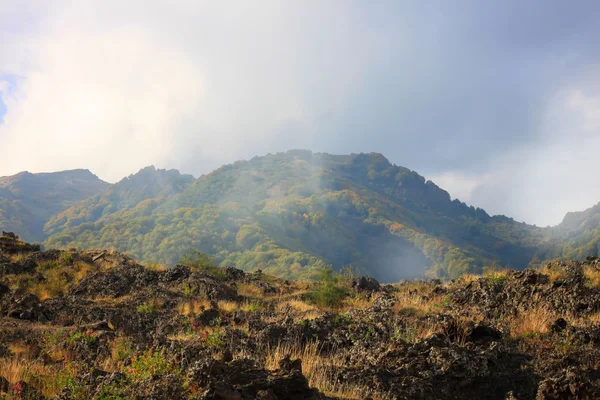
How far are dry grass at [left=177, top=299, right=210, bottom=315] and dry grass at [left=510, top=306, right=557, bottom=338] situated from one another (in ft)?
29.6

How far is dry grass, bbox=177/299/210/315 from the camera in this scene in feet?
41.2

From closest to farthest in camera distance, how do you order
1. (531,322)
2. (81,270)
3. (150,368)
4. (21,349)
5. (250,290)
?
(150,368) → (531,322) → (21,349) → (250,290) → (81,270)

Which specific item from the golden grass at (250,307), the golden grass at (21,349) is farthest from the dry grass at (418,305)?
the golden grass at (21,349)

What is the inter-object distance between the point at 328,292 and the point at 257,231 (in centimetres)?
12643

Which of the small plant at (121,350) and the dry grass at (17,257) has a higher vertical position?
the small plant at (121,350)

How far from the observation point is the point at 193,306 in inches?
532

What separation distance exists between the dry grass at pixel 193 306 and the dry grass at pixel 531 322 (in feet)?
29.6

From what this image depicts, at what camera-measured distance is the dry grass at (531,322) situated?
6.99 metres

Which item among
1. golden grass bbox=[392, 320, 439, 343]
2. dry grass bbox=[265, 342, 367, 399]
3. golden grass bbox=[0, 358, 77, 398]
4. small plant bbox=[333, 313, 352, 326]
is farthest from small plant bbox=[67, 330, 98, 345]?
golden grass bbox=[392, 320, 439, 343]

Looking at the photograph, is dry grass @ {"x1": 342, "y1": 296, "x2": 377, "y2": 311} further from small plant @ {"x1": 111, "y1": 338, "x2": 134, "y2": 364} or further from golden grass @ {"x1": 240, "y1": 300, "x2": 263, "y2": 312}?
small plant @ {"x1": 111, "y1": 338, "x2": 134, "y2": 364}

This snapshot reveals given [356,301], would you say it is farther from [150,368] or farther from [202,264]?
[202,264]

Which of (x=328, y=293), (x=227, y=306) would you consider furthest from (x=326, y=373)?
(x=328, y=293)

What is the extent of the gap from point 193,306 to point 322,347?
304 inches

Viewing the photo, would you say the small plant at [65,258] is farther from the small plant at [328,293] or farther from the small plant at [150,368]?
the small plant at [150,368]
